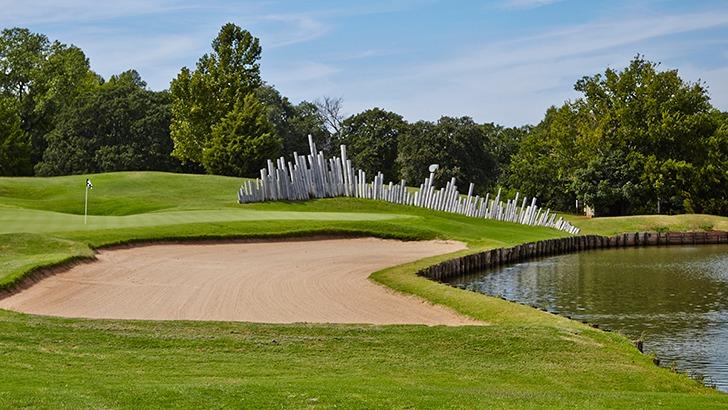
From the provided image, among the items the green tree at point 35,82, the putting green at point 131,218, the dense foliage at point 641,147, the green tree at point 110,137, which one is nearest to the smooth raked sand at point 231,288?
the putting green at point 131,218

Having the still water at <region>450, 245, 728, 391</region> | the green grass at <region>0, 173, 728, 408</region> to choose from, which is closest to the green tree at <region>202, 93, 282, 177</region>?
the still water at <region>450, 245, 728, 391</region>

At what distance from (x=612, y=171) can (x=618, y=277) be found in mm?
38480

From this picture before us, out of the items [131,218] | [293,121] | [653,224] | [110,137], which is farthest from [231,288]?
[293,121]

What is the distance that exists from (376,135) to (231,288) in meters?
77.0

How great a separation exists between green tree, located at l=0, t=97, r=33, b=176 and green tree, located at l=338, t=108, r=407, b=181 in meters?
32.3

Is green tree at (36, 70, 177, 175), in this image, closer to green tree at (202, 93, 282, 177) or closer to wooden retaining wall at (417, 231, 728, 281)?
green tree at (202, 93, 282, 177)

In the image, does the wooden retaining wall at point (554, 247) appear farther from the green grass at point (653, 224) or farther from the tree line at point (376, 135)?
the tree line at point (376, 135)

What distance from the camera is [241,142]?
78500mm

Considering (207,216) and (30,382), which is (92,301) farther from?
(207,216)

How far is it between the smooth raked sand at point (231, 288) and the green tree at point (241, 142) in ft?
135

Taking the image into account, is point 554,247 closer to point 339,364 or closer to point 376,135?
point 339,364

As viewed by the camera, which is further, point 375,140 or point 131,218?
point 375,140

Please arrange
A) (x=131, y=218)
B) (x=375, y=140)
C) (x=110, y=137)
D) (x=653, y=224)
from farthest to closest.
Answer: (x=375, y=140)
(x=110, y=137)
(x=653, y=224)
(x=131, y=218)

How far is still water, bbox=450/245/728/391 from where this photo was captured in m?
20.5
